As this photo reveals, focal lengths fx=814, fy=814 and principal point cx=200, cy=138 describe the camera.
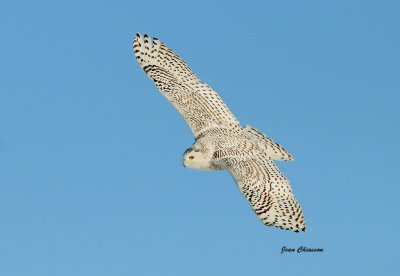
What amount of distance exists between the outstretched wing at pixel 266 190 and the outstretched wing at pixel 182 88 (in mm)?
1833

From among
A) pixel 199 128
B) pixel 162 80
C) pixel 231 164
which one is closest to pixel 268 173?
pixel 231 164

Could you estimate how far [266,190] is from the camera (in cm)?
1742

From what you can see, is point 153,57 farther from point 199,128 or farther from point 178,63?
point 199,128

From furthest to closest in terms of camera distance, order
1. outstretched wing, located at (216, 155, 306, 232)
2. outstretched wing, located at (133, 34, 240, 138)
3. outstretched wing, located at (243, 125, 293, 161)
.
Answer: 1. outstretched wing, located at (133, 34, 240, 138)
2. outstretched wing, located at (243, 125, 293, 161)
3. outstretched wing, located at (216, 155, 306, 232)

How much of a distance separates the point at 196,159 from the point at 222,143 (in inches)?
29.0

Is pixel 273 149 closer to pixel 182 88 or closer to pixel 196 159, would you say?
pixel 196 159

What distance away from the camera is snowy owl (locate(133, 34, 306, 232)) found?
17.1 metres

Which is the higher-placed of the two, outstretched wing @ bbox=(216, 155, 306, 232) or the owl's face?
the owl's face

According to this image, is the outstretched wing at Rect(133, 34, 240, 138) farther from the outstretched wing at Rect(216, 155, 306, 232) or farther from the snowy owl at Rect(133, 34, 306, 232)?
the outstretched wing at Rect(216, 155, 306, 232)

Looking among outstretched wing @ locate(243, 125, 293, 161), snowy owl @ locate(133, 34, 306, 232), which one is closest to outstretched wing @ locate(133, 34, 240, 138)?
snowy owl @ locate(133, 34, 306, 232)

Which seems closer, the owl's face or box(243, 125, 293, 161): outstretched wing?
the owl's face

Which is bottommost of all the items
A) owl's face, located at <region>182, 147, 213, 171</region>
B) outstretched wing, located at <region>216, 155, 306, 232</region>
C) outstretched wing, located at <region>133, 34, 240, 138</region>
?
outstretched wing, located at <region>216, 155, 306, 232</region>

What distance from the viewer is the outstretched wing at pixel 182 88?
65.3ft

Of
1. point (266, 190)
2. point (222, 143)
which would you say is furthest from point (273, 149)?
point (266, 190)
